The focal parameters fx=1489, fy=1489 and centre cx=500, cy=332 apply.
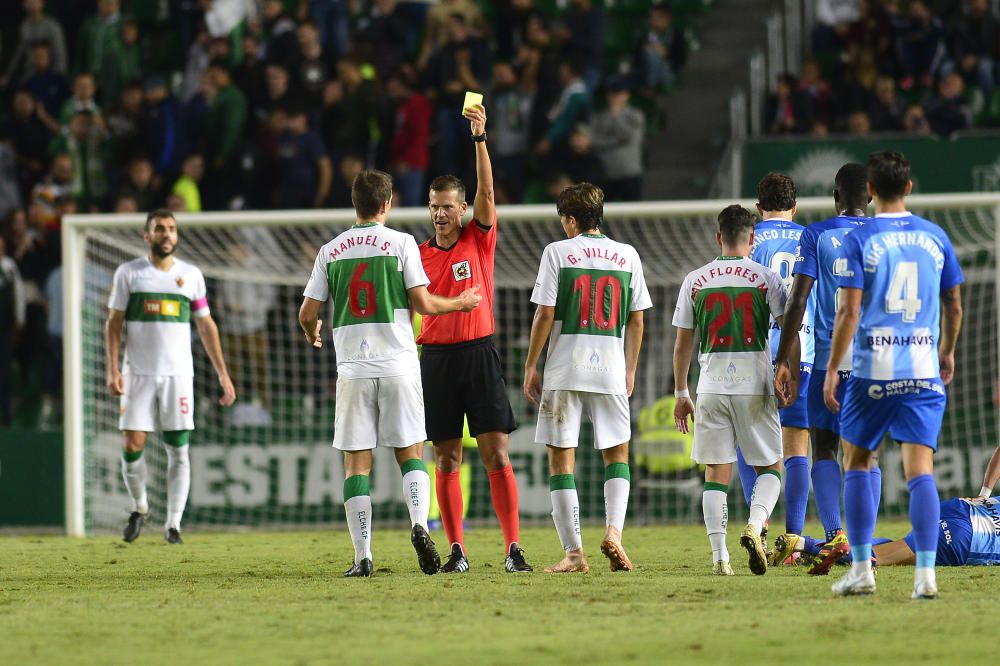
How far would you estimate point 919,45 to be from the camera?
17.9m

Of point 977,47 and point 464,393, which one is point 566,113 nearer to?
point 977,47

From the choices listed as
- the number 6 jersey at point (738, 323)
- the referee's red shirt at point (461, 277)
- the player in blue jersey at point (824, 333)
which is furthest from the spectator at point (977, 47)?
the referee's red shirt at point (461, 277)

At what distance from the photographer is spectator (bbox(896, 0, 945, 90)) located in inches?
699

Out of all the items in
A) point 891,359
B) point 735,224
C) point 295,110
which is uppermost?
point 295,110

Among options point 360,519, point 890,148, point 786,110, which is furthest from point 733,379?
point 786,110

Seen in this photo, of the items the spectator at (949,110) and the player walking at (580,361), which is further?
the spectator at (949,110)

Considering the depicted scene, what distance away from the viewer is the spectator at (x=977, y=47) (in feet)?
57.0

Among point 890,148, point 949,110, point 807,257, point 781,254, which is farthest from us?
point 949,110

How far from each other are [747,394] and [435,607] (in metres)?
2.38

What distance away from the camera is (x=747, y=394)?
8.20m

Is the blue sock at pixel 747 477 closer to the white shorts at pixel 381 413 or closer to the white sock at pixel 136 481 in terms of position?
the white shorts at pixel 381 413

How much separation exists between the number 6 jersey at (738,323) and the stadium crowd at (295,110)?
7.95m

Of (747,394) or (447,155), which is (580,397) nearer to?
(747,394)

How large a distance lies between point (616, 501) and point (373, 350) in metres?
1.66
